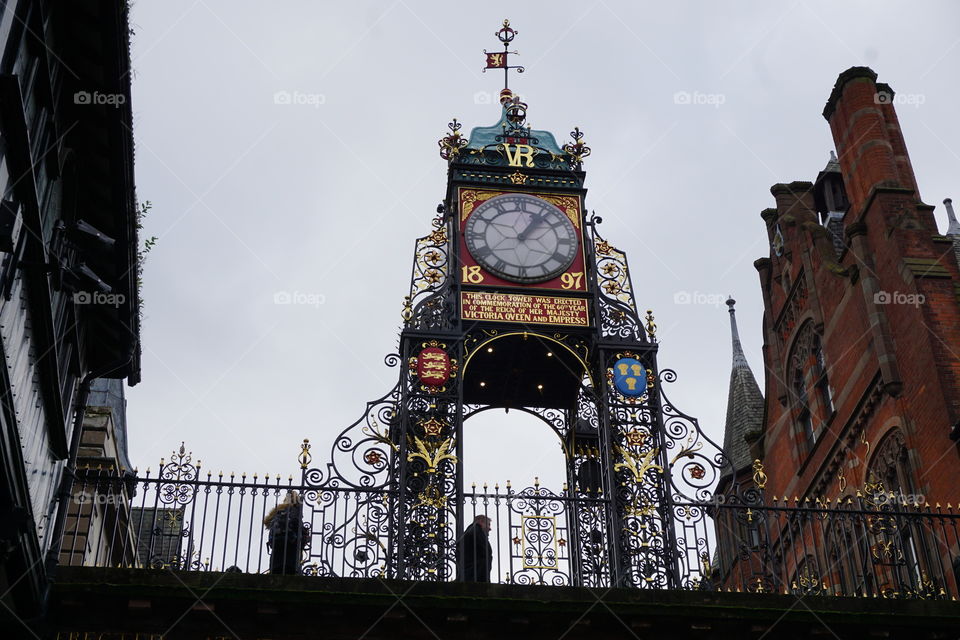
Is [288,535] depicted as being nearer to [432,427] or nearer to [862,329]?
[432,427]

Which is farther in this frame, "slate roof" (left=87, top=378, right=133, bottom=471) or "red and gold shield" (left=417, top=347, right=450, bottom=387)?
"slate roof" (left=87, top=378, right=133, bottom=471)

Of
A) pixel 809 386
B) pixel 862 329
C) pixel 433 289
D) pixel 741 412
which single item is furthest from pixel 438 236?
pixel 741 412

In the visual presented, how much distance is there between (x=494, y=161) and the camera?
65.3 ft

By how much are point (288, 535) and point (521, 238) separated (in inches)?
235

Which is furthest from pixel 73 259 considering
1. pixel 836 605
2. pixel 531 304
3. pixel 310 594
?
pixel 836 605

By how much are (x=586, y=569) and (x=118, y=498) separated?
5996mm

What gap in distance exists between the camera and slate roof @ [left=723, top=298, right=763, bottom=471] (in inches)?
1356

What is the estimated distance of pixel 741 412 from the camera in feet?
118

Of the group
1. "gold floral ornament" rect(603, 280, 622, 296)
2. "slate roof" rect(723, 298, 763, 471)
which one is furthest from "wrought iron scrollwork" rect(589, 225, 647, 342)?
"slate roof" rect(723, 298, 763, 471)

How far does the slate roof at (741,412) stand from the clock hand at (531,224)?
15851 millimetres

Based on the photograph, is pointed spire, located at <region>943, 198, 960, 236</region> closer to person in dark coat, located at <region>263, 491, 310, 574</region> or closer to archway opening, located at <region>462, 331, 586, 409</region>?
archway opening, located at <region>462, 331, 586, 409</region>

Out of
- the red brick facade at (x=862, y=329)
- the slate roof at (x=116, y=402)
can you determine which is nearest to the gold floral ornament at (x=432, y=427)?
the red brick facade at (x=862, y=329)

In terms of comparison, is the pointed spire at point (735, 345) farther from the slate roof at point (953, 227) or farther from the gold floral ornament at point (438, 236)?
the gold floral ornament at point (438, 236)

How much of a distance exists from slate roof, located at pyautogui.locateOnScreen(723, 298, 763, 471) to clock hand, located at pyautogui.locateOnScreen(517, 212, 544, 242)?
15.9 metres
